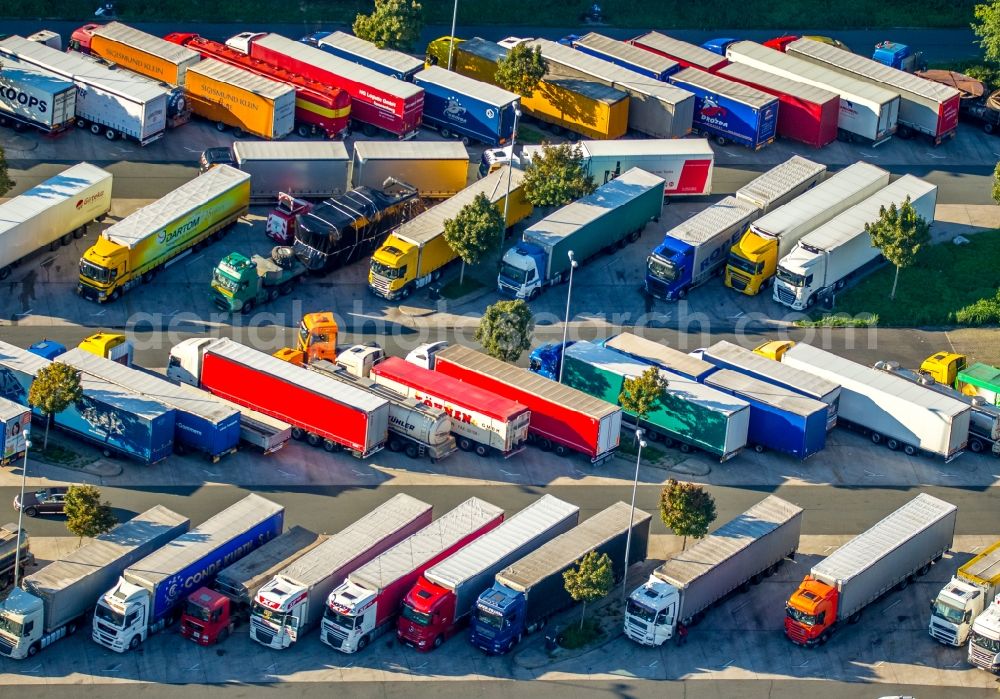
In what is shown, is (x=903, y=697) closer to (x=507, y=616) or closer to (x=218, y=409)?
(x=507, y=616)

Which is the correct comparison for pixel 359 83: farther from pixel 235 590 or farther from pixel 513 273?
pixel 235 590

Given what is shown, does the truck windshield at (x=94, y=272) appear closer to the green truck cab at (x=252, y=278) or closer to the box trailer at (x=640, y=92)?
the green truck cab at (x=252, y=278)

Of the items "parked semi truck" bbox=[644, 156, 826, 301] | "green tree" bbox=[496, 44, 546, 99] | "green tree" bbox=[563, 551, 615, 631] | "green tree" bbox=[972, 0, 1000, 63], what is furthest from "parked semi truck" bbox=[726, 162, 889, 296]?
"green tree" bbox=[563, 551, 615, 631]

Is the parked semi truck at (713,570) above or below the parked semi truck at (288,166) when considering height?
below

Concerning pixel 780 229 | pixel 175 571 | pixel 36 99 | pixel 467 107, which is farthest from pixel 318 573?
pixel 36 99

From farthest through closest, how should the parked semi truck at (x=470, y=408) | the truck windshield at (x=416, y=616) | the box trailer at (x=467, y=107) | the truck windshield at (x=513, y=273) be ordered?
the box trailer at (x=467, y=107) < the truck windshield at (x=513, y=273) < the parked semi truck at (x=470, y=408) < the truck windshield at (x=416, y=616)

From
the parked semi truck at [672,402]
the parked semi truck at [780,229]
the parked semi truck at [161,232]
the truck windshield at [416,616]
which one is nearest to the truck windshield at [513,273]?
the parked semi truck at [672,402]
